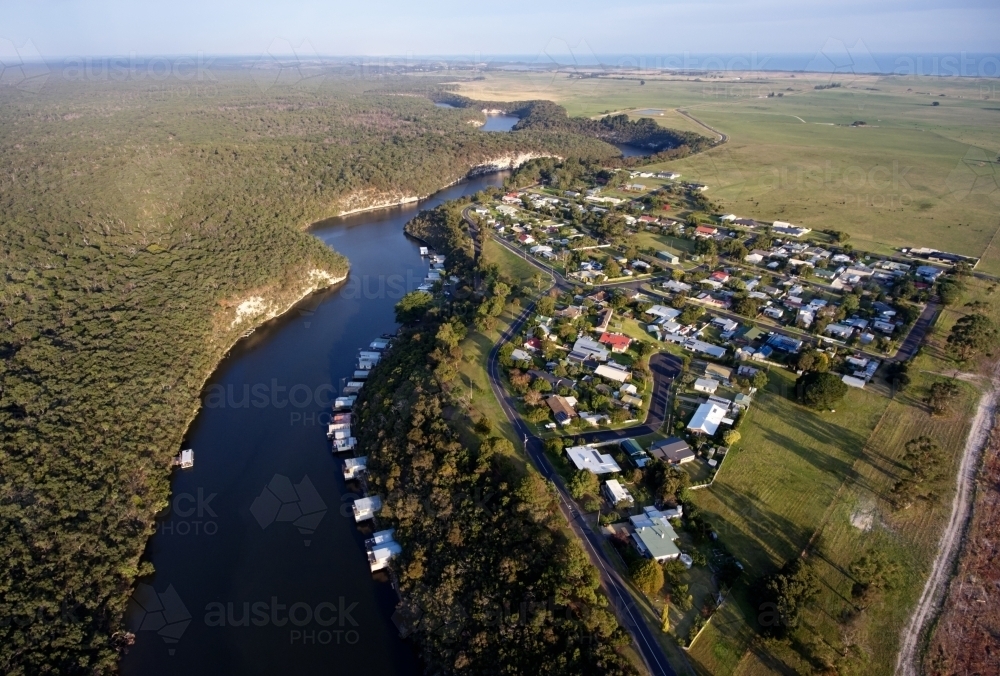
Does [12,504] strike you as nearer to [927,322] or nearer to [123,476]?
[123,476]

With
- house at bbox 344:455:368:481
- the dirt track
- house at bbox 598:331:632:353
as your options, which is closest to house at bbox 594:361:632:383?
house at bbox 598:331:632:353

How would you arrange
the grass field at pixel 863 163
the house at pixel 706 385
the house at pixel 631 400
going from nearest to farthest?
the house at pixel 631 400, the house at pixel 706 385, the grass field at pixel 863 163

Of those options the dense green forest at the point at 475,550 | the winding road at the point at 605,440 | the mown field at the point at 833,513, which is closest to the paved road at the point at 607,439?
the winding road at the point at 605,440

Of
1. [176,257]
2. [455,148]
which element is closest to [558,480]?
[176,257]

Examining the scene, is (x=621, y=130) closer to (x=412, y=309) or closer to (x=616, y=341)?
(x=412, y=309)

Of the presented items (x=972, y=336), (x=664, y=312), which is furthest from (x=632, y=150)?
(x=972, y=336)

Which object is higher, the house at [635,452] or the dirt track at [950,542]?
the house at [635,452]

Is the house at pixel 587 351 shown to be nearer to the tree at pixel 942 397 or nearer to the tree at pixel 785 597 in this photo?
the tree at pixel 785 597

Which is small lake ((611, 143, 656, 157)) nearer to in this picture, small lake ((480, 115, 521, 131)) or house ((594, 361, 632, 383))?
small lake ((480, 115, 521, 131))

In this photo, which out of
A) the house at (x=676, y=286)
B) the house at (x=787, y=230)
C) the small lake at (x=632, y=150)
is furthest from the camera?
the small lake at (x=632, y=150)
